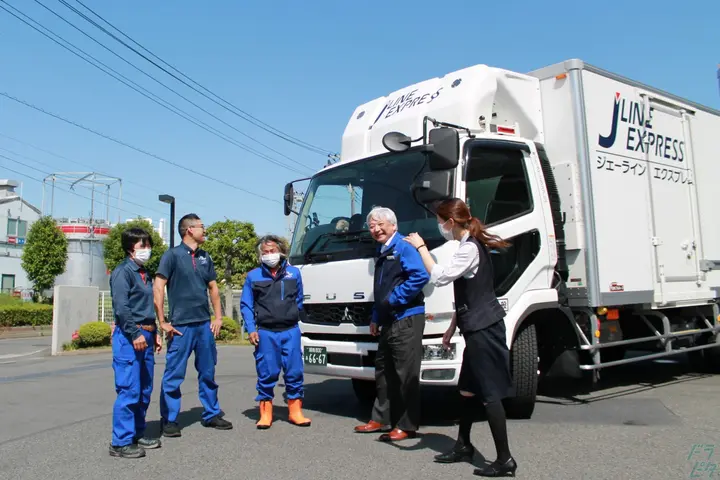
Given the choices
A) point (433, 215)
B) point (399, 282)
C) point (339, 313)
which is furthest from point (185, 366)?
point (433, 215)

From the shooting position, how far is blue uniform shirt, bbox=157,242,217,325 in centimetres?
580

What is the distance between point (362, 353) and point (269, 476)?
170 cm

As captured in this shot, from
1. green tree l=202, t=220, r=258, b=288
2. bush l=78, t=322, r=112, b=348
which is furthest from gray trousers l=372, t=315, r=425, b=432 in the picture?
green tree l=202, t=220, r=258, b=288

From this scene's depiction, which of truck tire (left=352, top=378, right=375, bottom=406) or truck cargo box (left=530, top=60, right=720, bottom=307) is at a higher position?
truck cargo box (left=530, top=60, right=720, bottom=307)

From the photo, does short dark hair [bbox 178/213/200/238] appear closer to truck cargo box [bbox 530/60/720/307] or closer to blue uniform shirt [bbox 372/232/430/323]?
blue uniform shirt [bbox 372/232/430/323]

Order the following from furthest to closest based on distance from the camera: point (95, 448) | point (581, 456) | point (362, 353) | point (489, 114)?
1. point (489, 114)
2. point (362, 353)
3. point (95, 448)
4. point (581, 456)

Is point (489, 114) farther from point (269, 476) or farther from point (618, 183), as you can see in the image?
point (269, 476)

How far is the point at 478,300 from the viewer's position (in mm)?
4473

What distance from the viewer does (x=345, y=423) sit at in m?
6.22

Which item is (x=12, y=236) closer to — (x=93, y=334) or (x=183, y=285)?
(x=93, y=334)

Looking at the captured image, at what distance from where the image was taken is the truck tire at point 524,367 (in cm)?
582

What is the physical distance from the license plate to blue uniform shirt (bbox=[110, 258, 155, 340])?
1619mm

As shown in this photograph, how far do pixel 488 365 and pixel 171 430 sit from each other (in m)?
2.97

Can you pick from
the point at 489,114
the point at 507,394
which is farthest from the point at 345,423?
the point at 489,114
